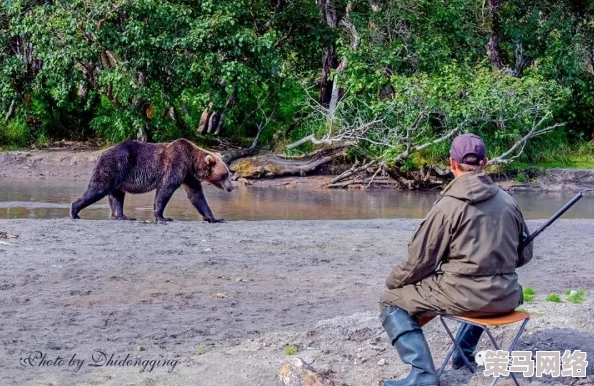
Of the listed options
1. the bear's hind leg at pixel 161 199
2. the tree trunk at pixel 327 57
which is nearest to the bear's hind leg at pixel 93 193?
the bear's hind leg at pixel 161 199

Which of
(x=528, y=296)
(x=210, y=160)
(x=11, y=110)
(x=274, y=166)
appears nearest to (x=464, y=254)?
(x=528, y=296)

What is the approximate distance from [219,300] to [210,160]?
6299 millimetres

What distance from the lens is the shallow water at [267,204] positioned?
52.0 feet

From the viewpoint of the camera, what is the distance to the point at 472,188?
4785 mm

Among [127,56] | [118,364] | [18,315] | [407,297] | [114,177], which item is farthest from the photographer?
[127,56]

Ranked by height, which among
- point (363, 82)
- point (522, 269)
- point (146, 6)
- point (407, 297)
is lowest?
point (522, 269)

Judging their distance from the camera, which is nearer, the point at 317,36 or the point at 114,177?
the point at 114,177

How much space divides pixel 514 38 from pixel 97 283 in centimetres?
1862

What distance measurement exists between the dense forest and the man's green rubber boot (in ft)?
48.4

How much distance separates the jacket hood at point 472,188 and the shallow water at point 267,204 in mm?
10785

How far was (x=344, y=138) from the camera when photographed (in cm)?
2114

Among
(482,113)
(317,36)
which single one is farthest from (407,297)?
(317,36)

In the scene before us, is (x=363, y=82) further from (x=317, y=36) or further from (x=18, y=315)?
(x=18, y=315)

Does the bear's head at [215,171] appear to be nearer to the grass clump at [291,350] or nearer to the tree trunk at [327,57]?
the grass clump at [291,350]
